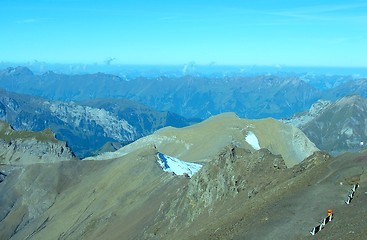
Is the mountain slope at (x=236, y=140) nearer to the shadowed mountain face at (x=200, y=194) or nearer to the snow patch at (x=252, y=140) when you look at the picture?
the shadowed mountain face at (x=200, y=194)

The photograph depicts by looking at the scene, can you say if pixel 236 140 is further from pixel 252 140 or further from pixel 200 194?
pixel 200 194

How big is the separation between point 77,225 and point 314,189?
82095 millimetres

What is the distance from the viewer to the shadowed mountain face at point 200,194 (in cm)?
4500

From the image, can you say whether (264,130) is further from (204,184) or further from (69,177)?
(204,184)

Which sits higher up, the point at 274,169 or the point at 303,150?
the point at 274,169

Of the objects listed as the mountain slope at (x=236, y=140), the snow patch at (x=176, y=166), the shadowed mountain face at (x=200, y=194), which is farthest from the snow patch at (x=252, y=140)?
the snow patch at (x=176, y=166)

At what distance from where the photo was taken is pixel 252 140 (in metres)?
182

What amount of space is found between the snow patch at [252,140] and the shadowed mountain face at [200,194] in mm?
486

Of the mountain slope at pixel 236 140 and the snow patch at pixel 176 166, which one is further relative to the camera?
the mountain slope at pixel 236 140

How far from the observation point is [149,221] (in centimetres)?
9344

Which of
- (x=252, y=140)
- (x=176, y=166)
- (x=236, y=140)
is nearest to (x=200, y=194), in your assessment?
(x=176, y=166)

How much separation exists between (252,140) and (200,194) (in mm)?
102440

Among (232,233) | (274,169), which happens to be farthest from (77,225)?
(232,233)

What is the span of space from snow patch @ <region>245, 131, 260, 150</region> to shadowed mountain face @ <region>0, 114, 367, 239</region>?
1.59 feet
